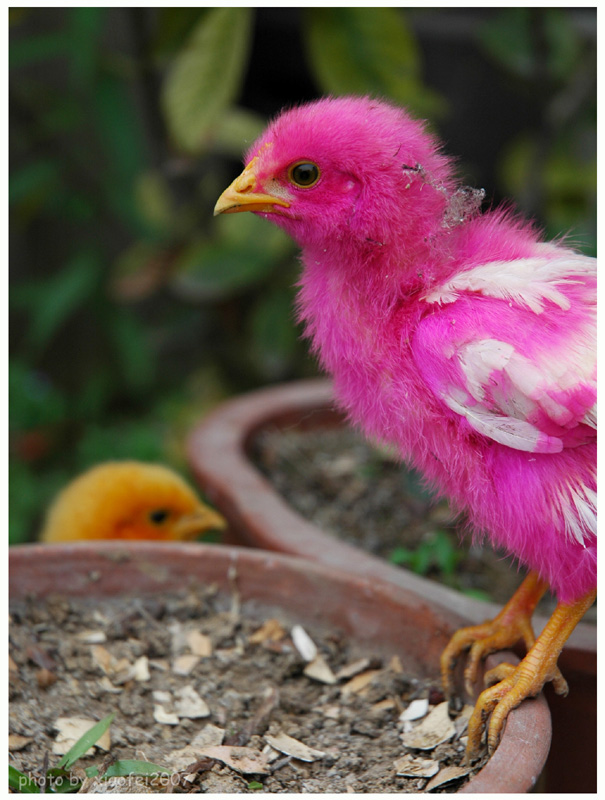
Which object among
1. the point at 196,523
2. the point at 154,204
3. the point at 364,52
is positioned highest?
the point at 364,52

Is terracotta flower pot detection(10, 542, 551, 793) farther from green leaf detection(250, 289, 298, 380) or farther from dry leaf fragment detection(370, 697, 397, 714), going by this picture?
green leaf detection(250, 289, 298, 380)

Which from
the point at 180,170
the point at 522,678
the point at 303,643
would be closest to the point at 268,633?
the point at 303,643

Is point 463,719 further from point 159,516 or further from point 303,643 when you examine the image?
point 159,516

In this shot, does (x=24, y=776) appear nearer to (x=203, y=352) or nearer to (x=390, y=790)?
(x=390, y=790)

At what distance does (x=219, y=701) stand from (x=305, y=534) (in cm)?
43

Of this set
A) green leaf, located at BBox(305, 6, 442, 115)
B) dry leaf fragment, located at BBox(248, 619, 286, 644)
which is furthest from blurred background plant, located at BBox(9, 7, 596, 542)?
dry leaf fragment, located at BBox(248, 619, 286, 644)

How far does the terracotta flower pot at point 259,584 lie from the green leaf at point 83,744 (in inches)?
15.2

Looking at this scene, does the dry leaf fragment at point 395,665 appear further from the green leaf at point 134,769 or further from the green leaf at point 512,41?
the green leaf at point 512,41

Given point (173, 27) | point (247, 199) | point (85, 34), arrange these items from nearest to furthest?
point (247, 199) < point (173, 27) < point (85, 34)

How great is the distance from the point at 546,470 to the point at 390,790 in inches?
19.7

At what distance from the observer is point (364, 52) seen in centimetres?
290

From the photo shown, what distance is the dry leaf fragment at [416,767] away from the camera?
47.4 inches

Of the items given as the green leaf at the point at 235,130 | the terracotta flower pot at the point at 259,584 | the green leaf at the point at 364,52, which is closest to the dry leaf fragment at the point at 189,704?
the terracotta flower pot at the point at 259,584

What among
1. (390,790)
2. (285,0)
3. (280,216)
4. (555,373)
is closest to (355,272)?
(280,216)
